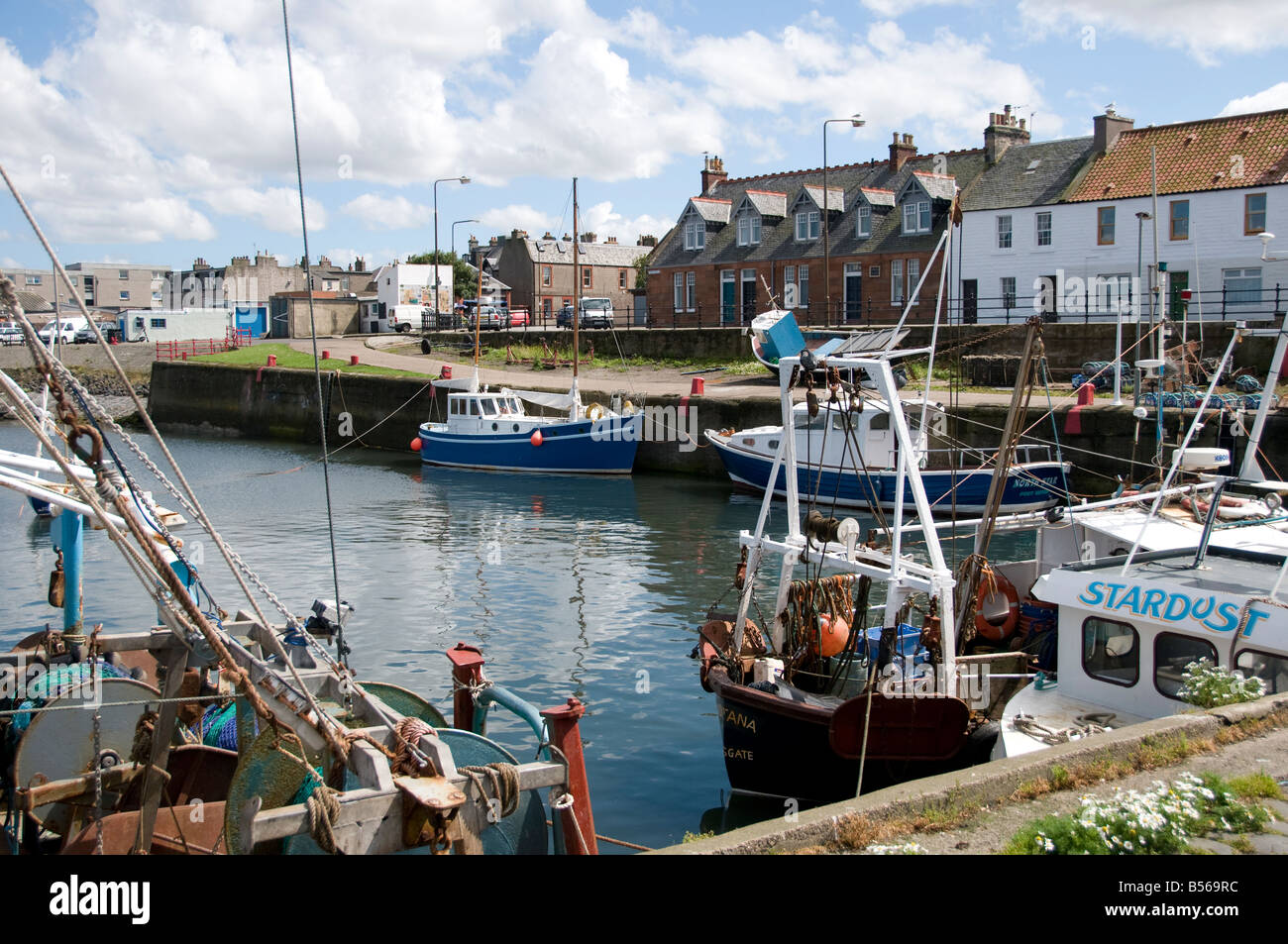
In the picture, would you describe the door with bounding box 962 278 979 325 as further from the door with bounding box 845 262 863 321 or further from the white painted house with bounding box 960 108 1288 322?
the door with bounding box 845 262 863 321

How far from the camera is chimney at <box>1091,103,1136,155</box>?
130ft

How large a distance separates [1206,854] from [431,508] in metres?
25.2

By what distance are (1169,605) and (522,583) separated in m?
12.8

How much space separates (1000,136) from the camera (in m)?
43.8

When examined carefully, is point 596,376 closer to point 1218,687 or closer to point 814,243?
point 814,243

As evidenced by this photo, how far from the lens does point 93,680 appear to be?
22.7 feet

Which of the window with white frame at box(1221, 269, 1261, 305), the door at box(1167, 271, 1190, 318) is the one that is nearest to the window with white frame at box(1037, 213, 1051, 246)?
the door at box(1167, 271, 1190, 318)

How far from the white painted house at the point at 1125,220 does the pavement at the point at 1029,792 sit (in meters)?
28.5

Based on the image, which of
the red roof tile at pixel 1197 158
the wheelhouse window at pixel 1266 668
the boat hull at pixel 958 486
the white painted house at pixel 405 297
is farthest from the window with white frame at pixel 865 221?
the wheelhouse window at pixel 1266 668

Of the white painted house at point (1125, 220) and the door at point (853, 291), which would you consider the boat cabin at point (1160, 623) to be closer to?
the white painted house at point (1125, 220)

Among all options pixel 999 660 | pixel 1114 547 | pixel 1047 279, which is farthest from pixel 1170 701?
pixel 1047 279

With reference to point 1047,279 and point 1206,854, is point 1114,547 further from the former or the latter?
point 1047,279

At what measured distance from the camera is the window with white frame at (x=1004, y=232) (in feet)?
134

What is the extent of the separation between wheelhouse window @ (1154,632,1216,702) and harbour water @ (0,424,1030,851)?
4070mm
